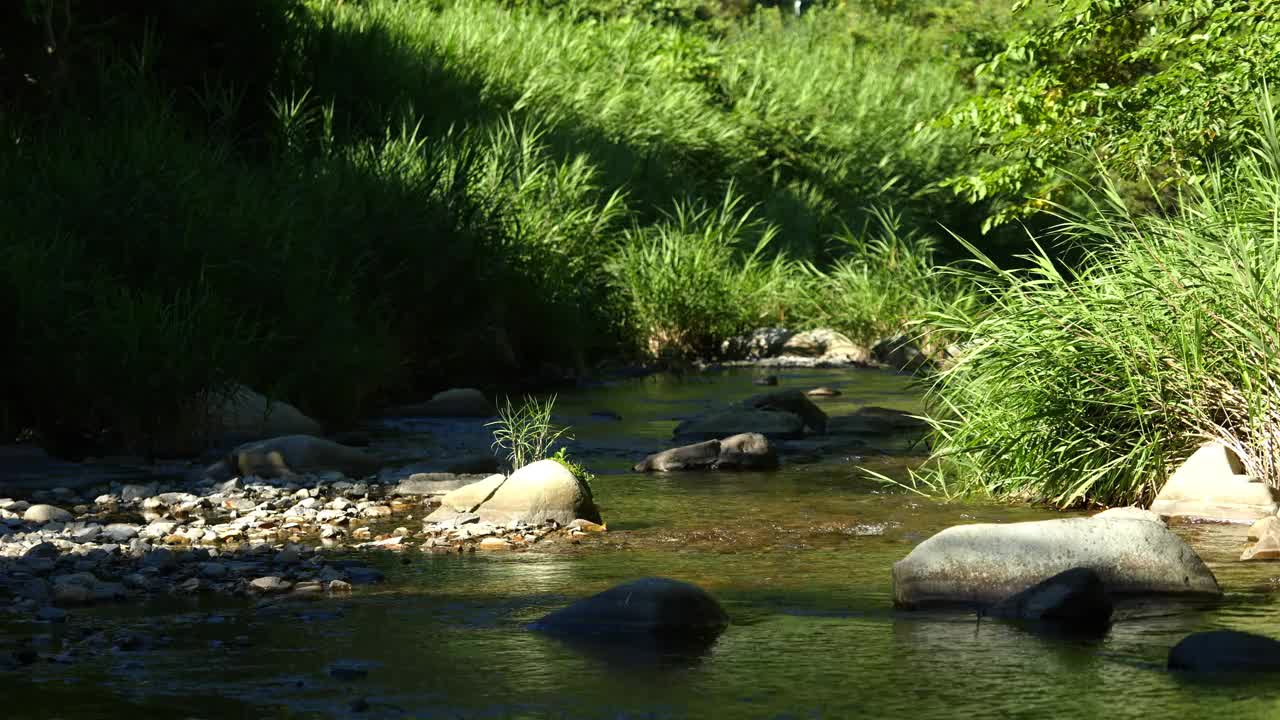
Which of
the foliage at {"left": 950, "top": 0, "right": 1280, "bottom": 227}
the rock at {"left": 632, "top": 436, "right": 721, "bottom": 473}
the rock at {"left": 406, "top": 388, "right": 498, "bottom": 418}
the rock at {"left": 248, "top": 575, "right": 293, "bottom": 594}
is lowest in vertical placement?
the rock at {"left": 248, "top": 575, "right": 293, "bottom": 594}

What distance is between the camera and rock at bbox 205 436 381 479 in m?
8.31

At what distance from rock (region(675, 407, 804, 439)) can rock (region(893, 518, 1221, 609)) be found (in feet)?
15.0

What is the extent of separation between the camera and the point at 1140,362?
280 inches

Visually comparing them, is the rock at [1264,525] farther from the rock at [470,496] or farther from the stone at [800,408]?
the stone at [800,408]

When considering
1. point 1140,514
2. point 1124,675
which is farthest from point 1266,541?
point 1124,675

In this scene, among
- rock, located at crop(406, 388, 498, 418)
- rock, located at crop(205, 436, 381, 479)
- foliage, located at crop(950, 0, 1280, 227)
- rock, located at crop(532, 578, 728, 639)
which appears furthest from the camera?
rock, located at crop(406, 388, 498, 418)

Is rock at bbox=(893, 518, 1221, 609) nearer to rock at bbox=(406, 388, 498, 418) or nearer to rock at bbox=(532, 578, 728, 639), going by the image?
rock at bbox=(532, 578, 728, 639)

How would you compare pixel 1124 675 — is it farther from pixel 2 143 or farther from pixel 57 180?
pixel 2 143

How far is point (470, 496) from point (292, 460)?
1.71m

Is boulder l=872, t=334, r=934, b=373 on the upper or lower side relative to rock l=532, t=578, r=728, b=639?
upper

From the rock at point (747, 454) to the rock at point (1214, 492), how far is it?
235 cm

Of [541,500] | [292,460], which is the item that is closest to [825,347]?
[292,460]

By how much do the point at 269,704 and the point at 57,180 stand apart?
7.09m

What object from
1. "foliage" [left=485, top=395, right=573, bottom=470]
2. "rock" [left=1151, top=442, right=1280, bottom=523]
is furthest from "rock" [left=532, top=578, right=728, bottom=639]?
"rock" [left=1151, top=442, right=1280, bottom=523]
